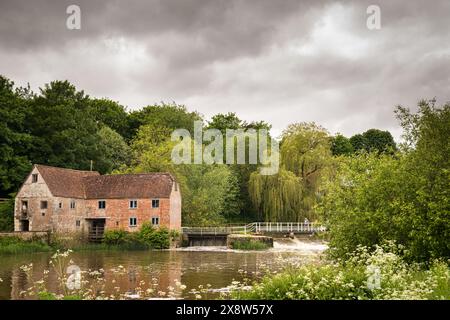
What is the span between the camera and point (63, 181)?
165 feet

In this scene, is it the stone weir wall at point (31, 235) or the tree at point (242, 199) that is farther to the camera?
the tree at point (242, 199)

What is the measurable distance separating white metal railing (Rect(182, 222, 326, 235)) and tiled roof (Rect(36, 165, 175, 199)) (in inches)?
186

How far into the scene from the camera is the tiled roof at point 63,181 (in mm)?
48531

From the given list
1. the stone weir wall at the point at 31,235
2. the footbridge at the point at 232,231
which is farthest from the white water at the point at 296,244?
the stone weir wall at the point at 31,235

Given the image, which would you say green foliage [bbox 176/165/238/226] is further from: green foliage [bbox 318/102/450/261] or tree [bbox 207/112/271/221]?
green foliage [bbox 318/102/450/261]

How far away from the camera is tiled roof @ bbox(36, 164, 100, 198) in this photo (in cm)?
4853

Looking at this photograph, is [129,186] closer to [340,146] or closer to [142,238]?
[142,238]

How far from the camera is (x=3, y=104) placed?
49188mm

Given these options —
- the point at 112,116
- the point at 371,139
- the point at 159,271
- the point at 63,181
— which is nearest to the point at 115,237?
the point at 63,181

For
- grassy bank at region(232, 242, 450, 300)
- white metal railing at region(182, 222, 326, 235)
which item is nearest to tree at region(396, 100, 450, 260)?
grassy bank at region(232, 242, 450, 300)

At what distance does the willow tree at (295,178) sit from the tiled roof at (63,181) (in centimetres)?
1683

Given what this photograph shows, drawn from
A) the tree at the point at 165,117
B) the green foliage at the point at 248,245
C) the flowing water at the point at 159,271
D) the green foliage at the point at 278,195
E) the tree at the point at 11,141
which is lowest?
the green foliage at the point at 248,245

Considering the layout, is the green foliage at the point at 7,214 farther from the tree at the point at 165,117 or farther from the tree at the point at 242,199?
the tree at the point at 165,117
